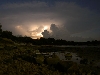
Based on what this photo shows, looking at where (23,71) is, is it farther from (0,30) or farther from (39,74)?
(0,30)

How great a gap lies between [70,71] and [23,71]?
5.97 metres

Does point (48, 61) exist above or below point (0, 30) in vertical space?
below

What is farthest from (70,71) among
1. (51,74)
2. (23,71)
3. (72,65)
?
(23,71)

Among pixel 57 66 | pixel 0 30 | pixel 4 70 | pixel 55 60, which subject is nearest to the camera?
pixel 4 70

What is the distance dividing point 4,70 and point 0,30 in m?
114

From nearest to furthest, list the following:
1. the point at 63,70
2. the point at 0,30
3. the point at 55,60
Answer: the point at 63,70
the point at 55,60
the point at 0,30

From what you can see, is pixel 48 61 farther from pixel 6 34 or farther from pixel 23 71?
pixel 6 34

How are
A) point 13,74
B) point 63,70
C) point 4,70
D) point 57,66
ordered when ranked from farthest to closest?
point 57,66 → point 63,70 → point 4,70 → point 13,74

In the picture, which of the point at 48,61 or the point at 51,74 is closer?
the point at 51,74

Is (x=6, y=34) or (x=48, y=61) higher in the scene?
(x=6, y=34)

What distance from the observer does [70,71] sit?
2123 centimetres

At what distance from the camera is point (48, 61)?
88.3 feet

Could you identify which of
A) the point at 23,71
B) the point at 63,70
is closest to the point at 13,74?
the point at 23,71

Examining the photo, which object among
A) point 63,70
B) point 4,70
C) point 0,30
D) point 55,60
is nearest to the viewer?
point 4,70
